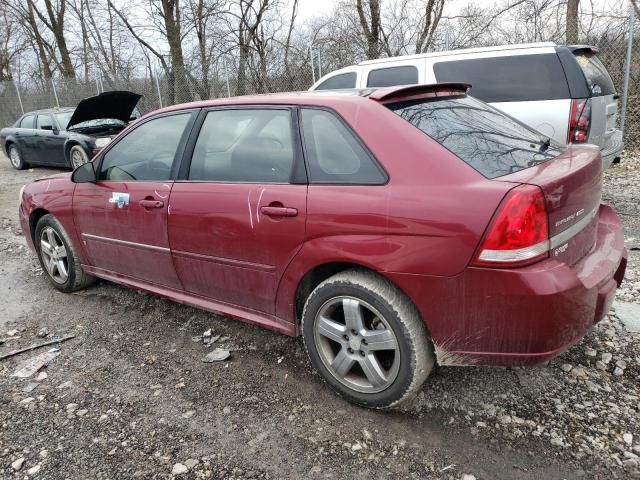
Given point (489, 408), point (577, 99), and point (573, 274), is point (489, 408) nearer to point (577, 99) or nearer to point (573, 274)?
point (573, 274)

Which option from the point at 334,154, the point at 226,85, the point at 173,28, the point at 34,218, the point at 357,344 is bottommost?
the point at 357,344

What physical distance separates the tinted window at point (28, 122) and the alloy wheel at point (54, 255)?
29.2 feet

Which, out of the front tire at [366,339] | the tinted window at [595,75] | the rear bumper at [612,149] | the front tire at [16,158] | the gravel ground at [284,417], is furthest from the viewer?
the front tire at [16,158]

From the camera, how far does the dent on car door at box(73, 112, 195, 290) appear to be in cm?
335

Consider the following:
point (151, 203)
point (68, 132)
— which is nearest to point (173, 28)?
point (68, 132)

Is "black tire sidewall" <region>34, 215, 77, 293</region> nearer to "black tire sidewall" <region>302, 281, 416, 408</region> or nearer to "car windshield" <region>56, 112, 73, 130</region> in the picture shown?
"black tire sidewall" <region>302, 281, 416, 408</region>

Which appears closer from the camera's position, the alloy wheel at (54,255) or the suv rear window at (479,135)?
the suv rear window at (479,135)

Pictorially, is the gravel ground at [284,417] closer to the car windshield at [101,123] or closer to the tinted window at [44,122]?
the car windshield at [101,123]

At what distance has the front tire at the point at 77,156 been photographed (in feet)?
33.9

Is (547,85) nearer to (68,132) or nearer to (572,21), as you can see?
(572,21)

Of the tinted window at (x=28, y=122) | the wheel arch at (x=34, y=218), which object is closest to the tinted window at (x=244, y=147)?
the wheel arch at (x=34, y=218)

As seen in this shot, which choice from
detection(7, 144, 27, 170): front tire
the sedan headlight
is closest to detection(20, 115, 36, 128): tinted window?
detection(7, 144, 27, 170): front tire

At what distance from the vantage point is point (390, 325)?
94.7 inches

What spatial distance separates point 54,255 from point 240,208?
2.46 metres
